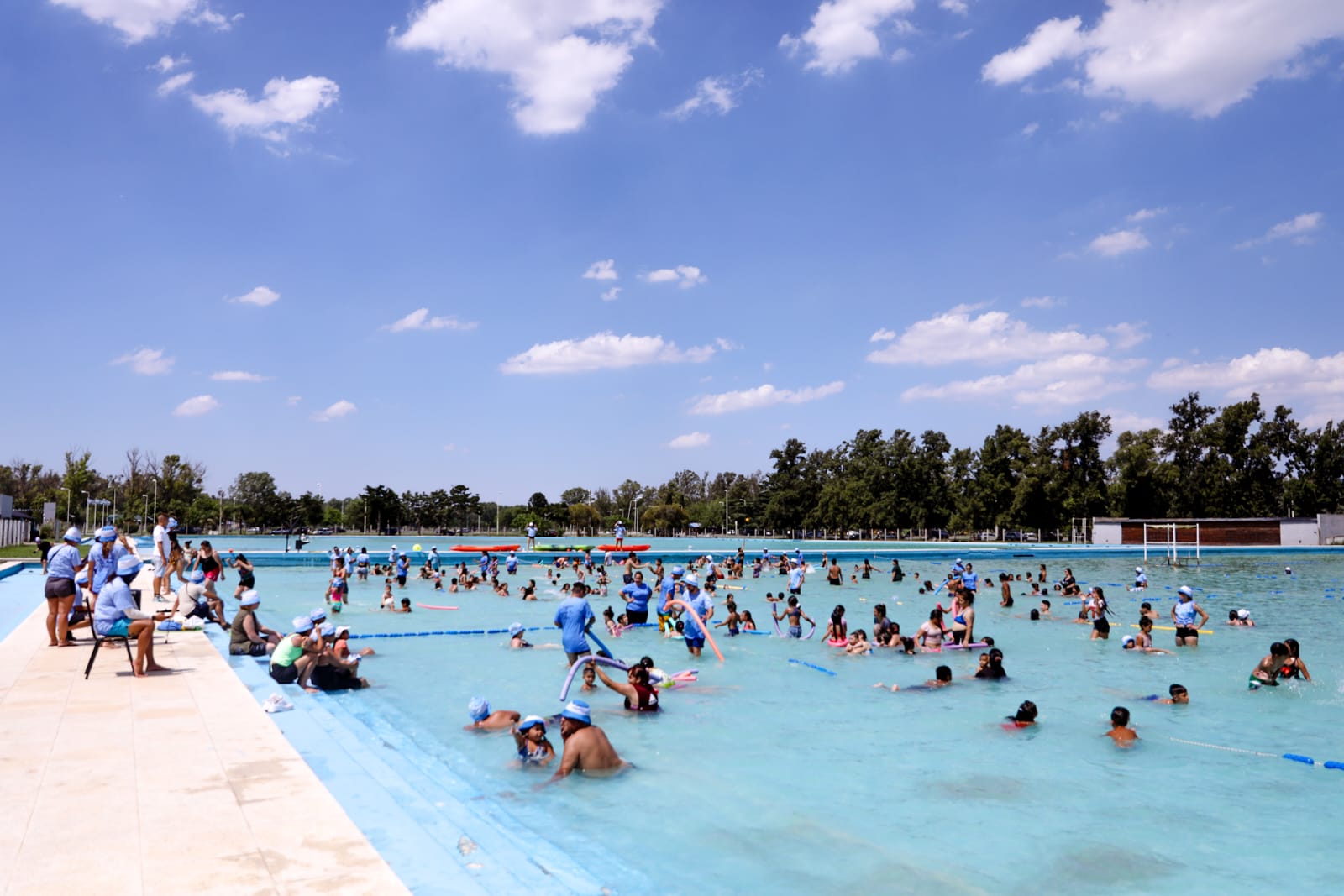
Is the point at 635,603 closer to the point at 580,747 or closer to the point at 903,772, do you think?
the point at 903,772

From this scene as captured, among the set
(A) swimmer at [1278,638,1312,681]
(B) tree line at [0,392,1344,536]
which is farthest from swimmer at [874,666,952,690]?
(B) tree line at [0,392,1344,536]

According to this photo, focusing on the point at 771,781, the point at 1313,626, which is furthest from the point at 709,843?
the point at 1313,626

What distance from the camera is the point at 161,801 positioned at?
18.6ft

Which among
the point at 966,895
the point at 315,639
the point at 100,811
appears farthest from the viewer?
the point at 315,639

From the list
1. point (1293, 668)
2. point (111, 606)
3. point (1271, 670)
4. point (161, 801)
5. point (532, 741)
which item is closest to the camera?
point (161, 801)

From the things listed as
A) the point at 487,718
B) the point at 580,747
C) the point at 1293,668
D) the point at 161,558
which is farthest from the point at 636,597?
the point at 1293,668

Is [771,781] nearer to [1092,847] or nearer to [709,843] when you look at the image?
[709,843]

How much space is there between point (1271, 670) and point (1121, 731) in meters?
5.19

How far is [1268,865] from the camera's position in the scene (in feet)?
22.8

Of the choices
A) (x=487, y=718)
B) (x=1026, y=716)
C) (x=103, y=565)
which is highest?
(x=103, y=565)

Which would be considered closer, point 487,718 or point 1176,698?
point 487,718

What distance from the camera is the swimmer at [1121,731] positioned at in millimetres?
10297

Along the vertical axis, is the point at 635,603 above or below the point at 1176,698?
above

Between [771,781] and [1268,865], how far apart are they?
4.07 meters
